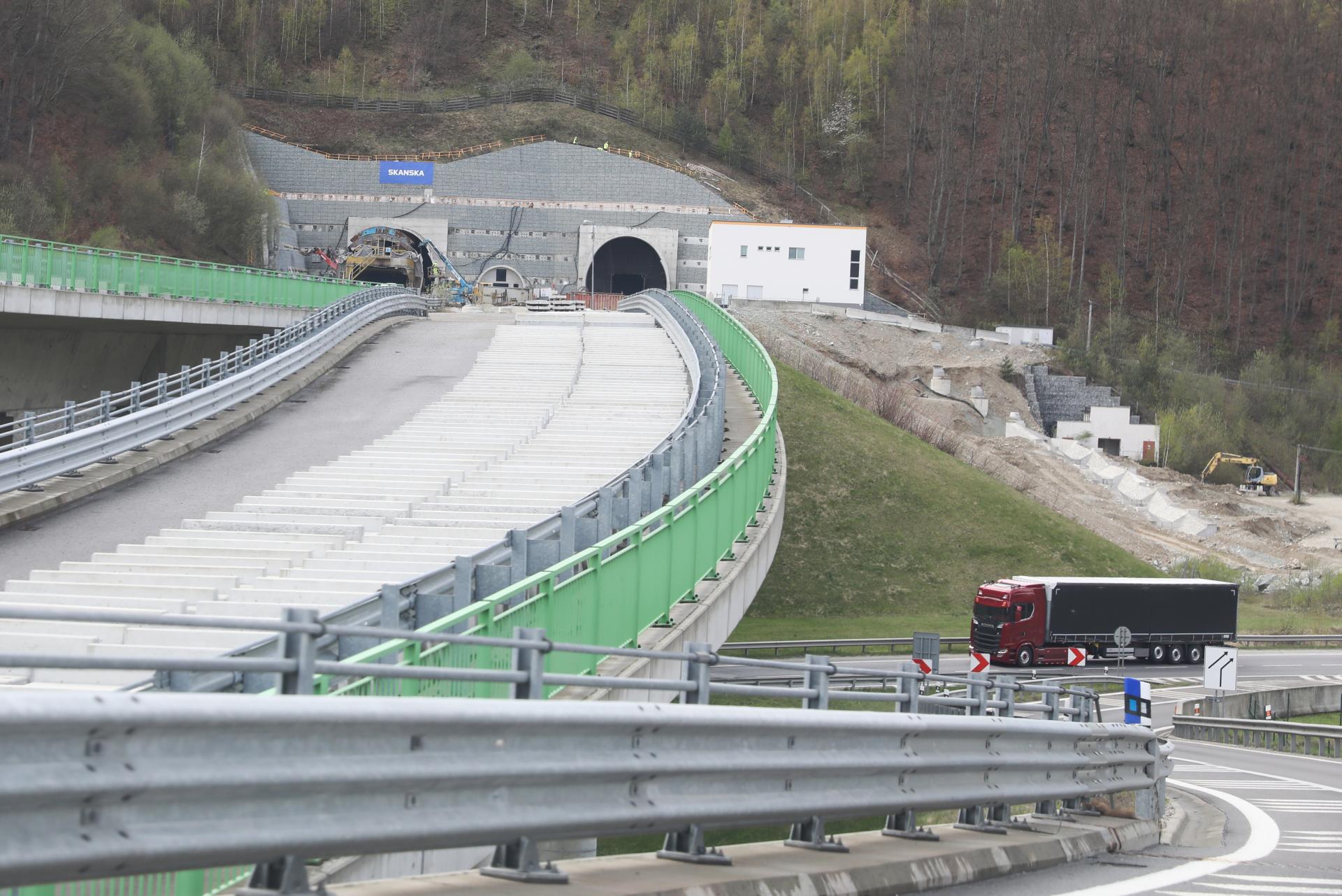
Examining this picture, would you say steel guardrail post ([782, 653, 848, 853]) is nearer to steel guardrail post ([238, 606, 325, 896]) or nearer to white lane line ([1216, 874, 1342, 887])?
white lane line ([1216, 874, 1342, 887])

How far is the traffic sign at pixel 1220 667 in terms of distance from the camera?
33247 mm

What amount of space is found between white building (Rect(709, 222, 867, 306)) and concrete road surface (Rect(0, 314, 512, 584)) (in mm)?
37364

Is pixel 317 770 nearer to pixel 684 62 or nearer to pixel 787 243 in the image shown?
pixel 787 243

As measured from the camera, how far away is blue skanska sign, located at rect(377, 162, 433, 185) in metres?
99.6

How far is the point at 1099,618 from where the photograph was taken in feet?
133

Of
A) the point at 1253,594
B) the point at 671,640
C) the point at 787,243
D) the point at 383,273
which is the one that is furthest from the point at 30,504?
the point at 383,273

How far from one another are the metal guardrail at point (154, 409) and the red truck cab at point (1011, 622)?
1854cm

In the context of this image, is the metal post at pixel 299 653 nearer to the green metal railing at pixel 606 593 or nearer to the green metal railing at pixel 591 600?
the green metal railing at pixel 591 600

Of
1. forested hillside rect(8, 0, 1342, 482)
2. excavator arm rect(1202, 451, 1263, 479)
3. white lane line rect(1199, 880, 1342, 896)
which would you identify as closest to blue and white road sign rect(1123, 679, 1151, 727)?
white lane line rect(1199, 880, 1342, 896)

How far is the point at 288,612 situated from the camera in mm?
5500

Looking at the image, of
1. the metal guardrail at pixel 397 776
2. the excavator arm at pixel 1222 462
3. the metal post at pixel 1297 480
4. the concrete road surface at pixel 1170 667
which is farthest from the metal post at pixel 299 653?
the excavator arm at pixel 1222 462

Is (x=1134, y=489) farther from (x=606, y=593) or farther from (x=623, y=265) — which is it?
(x=606, y=593)

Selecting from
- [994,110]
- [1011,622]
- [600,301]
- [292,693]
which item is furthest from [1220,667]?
[994,110]

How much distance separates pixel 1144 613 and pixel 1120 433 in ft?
136
